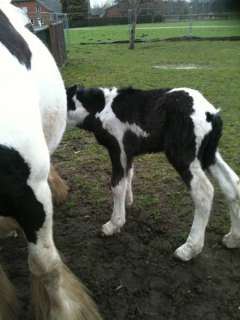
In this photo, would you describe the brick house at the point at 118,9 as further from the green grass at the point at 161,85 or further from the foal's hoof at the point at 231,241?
the foal's hoof at the point at 231,241

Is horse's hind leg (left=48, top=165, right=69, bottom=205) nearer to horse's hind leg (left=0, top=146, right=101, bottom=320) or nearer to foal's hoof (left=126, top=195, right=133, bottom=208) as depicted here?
foal's hoof (left=126, top=195, right=133, bottom=208)

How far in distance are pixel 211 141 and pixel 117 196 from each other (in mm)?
781

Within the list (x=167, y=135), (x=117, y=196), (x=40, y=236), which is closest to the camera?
(x=40, y=236)

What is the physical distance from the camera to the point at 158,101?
3.00 m

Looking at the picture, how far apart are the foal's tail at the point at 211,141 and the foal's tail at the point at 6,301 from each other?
1.41m

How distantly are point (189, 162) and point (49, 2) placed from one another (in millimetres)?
22267

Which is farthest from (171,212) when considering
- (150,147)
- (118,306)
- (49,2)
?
(49,2)

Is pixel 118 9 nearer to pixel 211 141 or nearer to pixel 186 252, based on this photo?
pixel 211 141

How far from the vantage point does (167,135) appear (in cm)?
290

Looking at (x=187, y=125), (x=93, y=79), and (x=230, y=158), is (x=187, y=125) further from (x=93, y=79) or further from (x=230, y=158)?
(x=93, y=79)

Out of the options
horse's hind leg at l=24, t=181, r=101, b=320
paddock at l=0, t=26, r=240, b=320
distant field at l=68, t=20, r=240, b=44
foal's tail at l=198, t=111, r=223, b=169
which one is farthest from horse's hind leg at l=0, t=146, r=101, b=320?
distant field at l=68, t=20, r=240, b=44

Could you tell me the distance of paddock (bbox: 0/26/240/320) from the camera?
8.11ft

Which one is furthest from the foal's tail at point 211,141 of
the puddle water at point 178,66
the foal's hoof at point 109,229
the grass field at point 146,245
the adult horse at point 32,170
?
the puddle water at point 178,66

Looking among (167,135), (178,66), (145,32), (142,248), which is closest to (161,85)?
(178,66)
